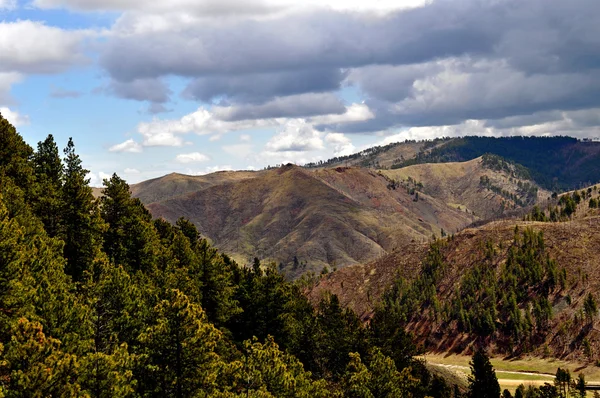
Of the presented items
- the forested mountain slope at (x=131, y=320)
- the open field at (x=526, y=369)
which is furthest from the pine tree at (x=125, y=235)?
the open field at (x=526, y=369)

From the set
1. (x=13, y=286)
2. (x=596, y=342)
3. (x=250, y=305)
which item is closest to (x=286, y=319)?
(x=250, y=305)

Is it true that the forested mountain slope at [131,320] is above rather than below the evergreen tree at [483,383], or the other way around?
above

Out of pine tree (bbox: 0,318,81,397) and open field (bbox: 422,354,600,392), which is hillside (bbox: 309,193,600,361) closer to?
open field (bbox: 422,354,600,392)

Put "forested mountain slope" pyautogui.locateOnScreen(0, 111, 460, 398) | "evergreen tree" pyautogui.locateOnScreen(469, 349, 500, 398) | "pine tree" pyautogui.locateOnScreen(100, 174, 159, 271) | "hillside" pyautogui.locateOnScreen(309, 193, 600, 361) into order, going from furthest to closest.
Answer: "hillside" pyautogui.locateOnScreen(309, 193, 600, 361) < "evergreen tree" pyautogui.locateOnScreen(469, 349, 500, 398) < "pine tree" pyautogui.locateOnScreen(100, 174, 159, 271) < "forested mountain slope" pyautogui.locateOnScreen(0, 111, 460, 398)

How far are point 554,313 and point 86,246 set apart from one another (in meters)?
145

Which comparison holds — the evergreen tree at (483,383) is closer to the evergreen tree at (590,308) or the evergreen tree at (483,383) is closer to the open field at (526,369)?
the open field at (526,369)

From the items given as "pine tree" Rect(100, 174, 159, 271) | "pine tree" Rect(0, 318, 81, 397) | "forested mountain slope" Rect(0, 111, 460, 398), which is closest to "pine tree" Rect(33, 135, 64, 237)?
"forested mountain slope" Rect(0, 111, 460, 398)

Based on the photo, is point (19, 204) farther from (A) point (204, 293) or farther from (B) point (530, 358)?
(B) point (530, 358)

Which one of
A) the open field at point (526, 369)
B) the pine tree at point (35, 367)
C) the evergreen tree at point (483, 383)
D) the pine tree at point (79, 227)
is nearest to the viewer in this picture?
the pine tree at point (35, 367)

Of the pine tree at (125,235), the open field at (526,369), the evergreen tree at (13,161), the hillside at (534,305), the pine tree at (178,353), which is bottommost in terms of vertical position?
the open field at (526,369)

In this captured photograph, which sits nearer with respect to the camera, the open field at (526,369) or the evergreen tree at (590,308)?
the open field at (526,369)

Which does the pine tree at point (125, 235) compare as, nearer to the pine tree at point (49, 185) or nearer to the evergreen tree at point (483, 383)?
the pine tree at point (49, 185)

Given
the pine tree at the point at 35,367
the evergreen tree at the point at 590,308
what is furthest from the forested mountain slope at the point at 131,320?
the evergreen tree at the point at 590,308

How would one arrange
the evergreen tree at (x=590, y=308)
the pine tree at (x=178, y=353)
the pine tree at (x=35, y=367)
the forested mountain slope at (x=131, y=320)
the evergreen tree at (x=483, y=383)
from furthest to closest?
the evergreen tree at (x=590, y=308) → the evergreen tree at (x=483, y=383) → the pine tree at (x=178, y=353) → the forested mountain slope at (x=131, y=320) → the pine tree at (x=35, y=367)
